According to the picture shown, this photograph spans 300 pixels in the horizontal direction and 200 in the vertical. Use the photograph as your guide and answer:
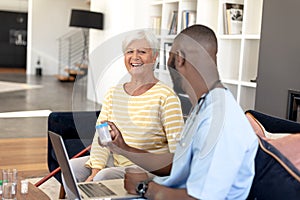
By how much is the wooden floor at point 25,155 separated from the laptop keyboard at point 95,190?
2.11 m

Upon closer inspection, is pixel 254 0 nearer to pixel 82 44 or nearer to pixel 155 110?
pixel 155 110

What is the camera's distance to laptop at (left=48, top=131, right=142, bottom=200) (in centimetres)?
142

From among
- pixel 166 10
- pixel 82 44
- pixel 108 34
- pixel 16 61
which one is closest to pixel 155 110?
pixel 166 10

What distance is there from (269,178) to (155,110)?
764 mm

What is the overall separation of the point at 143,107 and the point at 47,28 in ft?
36.4

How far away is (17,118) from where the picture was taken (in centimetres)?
612

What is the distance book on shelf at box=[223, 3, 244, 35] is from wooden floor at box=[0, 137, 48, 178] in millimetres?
2199

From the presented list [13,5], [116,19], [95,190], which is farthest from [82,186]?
[13,5]

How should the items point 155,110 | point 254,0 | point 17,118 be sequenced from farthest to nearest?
1. point 17,118
2. point 254,0
3. point 155,110

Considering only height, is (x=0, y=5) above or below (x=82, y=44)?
above

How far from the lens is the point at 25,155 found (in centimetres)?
430

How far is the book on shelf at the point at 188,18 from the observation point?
4.91m

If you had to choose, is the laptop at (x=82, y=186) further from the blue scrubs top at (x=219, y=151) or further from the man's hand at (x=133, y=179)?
the blue scrubs top at (x=219, y=151)

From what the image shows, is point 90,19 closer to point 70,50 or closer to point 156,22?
point 156,22
